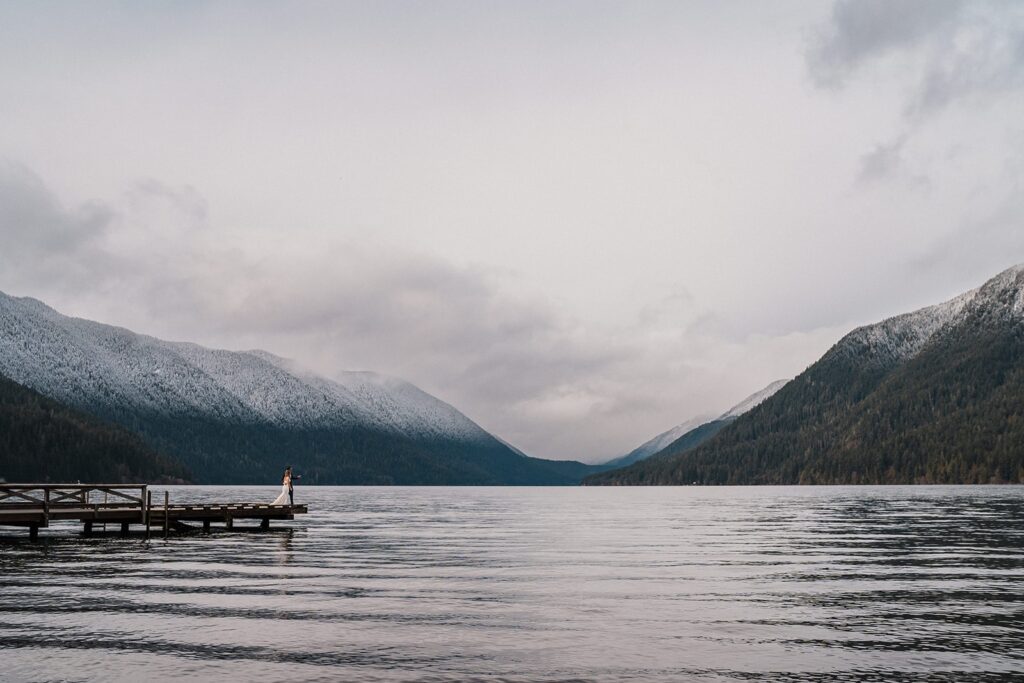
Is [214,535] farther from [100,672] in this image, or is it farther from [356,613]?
[100,672]

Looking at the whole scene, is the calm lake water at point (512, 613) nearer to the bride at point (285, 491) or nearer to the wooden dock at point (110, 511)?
the wooden dock at point (110, 511)

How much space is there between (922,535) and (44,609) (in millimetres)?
60830

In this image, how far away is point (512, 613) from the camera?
1296 inches

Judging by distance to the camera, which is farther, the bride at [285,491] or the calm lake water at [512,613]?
the bride at [285,491]

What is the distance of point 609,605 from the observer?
35.0 meters

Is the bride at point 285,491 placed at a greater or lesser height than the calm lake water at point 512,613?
greater

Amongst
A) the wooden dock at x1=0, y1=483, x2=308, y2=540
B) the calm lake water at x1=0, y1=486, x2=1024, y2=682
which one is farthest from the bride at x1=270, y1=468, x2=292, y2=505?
the calm lake water at x1=0, y1=486, x2=1024, y2=682

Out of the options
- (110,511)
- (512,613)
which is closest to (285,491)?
(110,511)

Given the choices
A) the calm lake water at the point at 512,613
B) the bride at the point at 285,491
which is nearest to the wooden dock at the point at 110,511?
the bride at the point at 285,491

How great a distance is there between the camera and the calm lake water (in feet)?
79.8

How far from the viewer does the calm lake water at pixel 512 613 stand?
24328mm

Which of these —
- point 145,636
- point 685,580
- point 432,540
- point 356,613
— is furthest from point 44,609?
point 432,540

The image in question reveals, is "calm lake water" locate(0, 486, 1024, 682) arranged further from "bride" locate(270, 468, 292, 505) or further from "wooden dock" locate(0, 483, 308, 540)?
"bride" locate(270, 468, 292, 505)

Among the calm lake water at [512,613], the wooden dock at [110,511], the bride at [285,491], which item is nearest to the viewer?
the calm lake water at [512,613]
